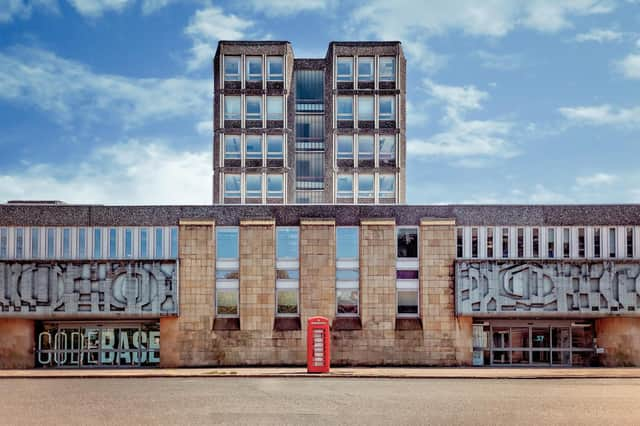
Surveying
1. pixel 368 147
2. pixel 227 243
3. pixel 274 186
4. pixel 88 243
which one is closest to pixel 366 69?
pixel 368 147

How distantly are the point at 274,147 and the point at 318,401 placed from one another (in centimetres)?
4079

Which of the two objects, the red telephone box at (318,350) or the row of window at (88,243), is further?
the row of window at (88,243)

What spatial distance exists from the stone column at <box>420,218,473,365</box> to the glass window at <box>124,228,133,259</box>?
508 inches

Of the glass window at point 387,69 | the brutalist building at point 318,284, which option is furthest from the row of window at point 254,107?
the brutalist building at point 318,284

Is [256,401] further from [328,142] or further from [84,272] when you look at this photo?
[328,142]

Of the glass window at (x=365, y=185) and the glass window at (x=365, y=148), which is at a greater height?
the glass window at (x=365, y=148)

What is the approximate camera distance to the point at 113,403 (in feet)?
69.2

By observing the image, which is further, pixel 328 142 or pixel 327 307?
pixel 328 142

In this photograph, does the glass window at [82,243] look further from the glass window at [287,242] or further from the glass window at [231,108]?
the glass window at [231,108]

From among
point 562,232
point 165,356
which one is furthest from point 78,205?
point 562,232

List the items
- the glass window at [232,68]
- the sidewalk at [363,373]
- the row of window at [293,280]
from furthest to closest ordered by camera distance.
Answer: the glass window at [232,68]
the row of window at [293,280]
the sidewalk at [363,373]

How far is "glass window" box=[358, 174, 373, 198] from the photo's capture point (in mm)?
60575

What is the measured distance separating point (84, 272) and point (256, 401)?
15.8m

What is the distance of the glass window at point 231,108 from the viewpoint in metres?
59.9
